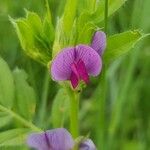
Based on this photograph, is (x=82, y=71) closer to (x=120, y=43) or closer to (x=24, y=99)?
(x=120, y=43)

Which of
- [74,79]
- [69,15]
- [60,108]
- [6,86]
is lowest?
[60,108]

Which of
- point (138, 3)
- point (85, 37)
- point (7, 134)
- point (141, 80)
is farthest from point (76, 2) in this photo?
point (141, 80)

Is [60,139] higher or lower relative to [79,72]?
lower

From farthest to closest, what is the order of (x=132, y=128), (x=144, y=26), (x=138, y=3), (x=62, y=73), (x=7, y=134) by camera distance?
1. (x=132, y=128)
2. (x=144, y=26)
3. (x=138, y=3)
4. (x=7, y=134)
5. (x=62, y=73)

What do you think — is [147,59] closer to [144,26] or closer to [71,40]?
[144,26]

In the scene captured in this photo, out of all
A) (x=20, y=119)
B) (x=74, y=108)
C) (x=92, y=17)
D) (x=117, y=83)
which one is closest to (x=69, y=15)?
(x=92, y=17)

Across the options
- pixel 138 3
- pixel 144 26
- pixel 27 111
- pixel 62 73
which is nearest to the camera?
pixel 62 73
